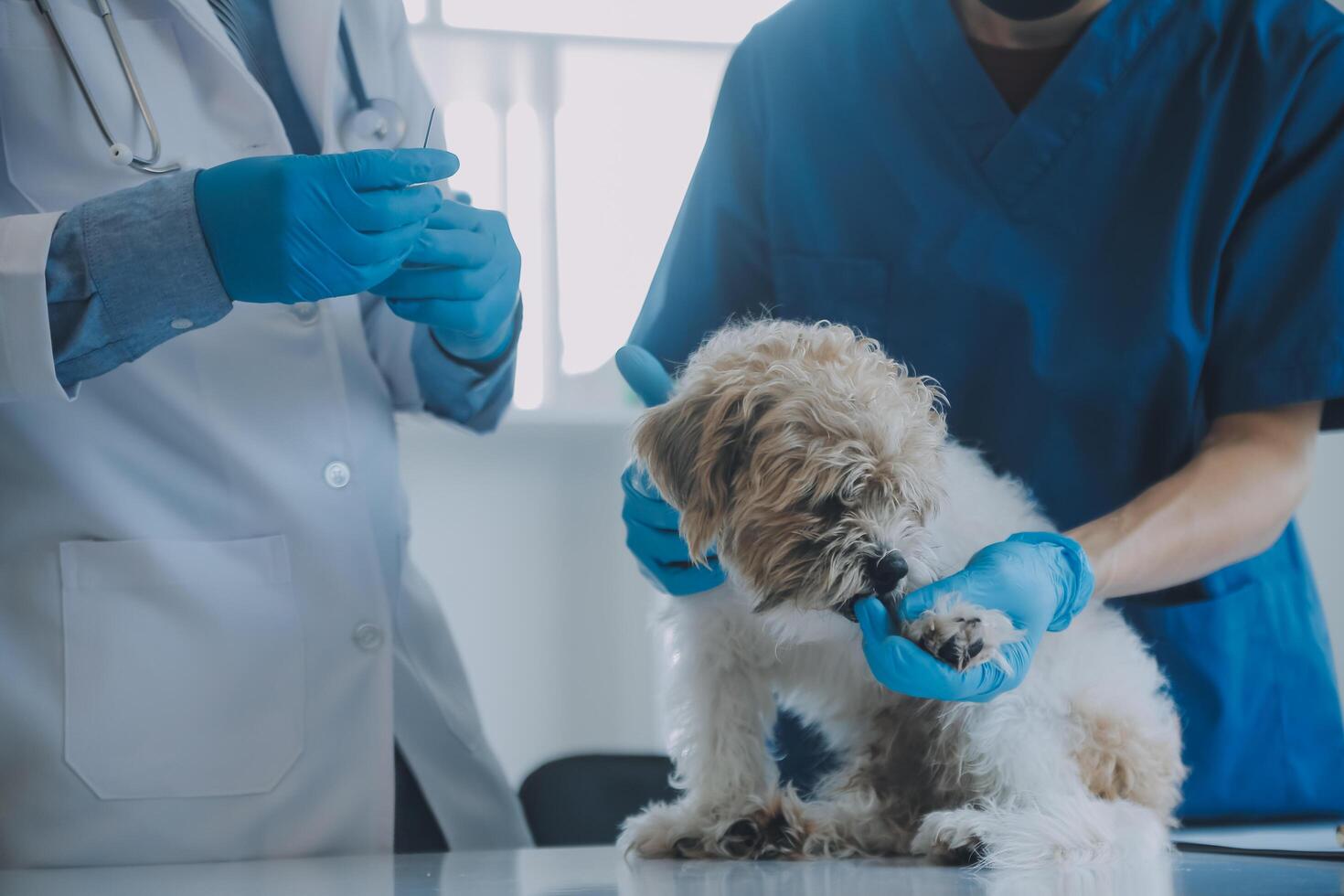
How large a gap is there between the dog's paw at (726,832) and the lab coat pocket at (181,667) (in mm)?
497

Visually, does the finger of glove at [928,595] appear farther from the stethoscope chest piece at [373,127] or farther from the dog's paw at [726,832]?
the stethoscope chest piece at [373,127]

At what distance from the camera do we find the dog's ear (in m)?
1.11

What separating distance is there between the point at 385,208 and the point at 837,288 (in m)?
0.58

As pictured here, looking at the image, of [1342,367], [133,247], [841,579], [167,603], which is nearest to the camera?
[841,579]

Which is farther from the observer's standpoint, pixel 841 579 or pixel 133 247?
pixel 133 247

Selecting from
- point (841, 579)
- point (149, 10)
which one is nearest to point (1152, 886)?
point (841, 579)

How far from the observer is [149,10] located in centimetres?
140

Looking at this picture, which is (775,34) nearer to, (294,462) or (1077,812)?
(294,462)

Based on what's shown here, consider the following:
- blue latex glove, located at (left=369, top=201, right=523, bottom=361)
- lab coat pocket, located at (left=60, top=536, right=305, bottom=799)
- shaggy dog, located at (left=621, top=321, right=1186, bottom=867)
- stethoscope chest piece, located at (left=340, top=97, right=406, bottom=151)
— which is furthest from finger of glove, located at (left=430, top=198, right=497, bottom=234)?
lab coat pocket, located at (left=60, top=536, right=305, bottom=799)

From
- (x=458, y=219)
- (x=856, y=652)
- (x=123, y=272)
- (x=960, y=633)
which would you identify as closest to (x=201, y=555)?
(x=123, y=272)

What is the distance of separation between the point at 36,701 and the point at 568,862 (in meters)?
0.65

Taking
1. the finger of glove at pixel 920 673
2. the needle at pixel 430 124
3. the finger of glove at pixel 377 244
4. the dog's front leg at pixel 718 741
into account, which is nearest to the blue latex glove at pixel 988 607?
the finger of glove at pixel 920 673

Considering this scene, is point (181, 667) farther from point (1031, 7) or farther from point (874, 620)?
point (1031, 7)

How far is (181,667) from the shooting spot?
4.54 ft
